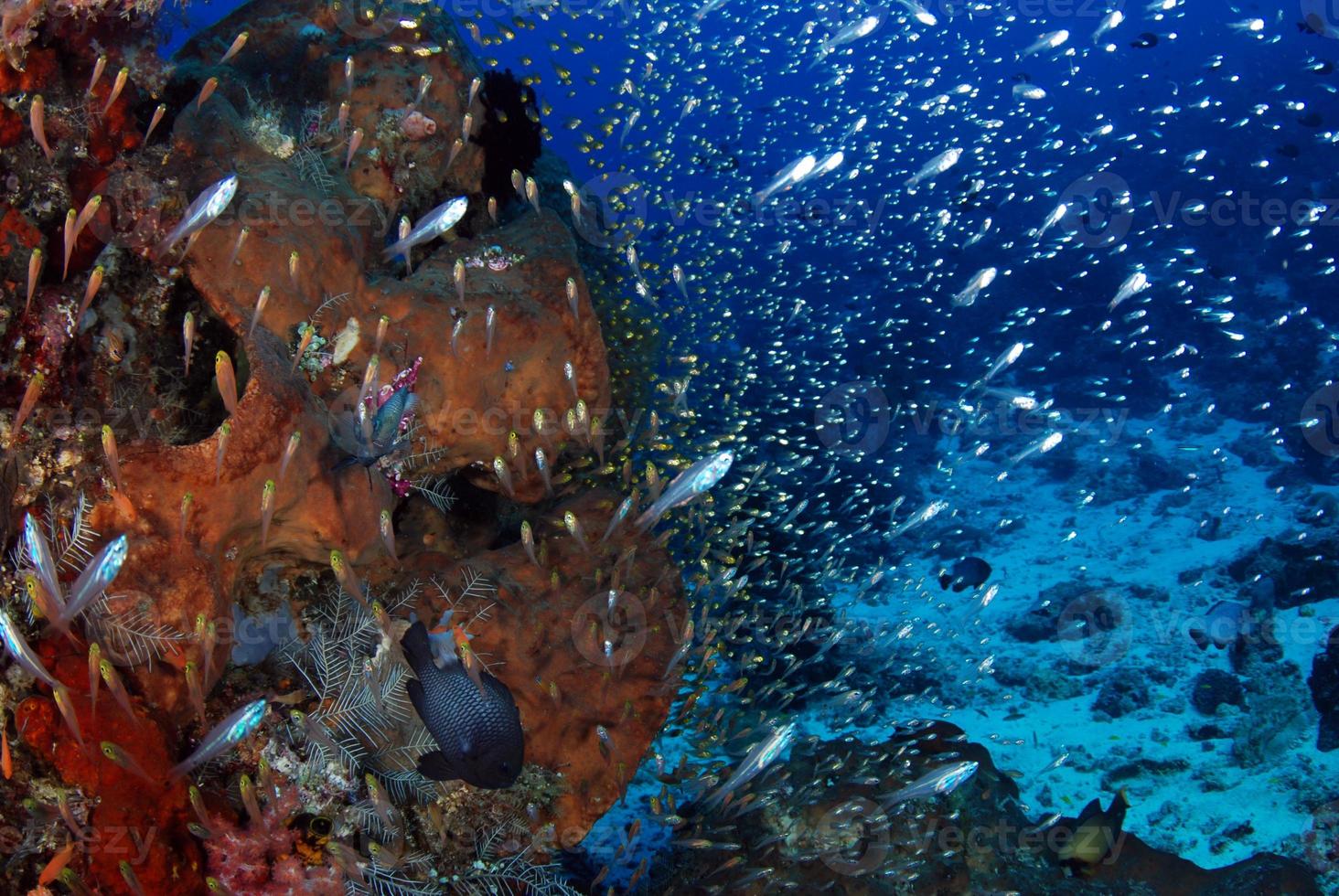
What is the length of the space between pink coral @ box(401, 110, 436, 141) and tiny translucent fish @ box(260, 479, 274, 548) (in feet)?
13.4

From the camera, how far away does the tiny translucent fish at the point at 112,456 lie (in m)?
3.21

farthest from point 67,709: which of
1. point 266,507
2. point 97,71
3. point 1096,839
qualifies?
point 1096,839

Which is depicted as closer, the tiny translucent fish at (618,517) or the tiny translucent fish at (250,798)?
the tiny translucent fish at (250,798)

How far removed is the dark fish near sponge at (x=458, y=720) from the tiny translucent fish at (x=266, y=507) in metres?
1.01

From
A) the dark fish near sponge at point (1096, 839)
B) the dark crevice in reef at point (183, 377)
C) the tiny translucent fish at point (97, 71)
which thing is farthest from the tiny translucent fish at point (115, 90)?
the dark fish near sponge at point (1096, 839)

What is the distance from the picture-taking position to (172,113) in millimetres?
5668

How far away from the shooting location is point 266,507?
3.79 metres

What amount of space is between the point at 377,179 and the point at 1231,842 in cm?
1436

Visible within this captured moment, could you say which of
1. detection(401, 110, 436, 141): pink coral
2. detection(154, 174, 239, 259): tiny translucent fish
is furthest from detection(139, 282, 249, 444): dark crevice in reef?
detection(401, 110, 436, 141): pink coral

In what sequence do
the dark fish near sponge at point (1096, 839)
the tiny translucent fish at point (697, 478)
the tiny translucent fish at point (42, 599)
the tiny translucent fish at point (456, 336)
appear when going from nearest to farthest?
the tiny translucent fish at point (42, 599) < the tiny translucent fish at point (697, 478) < the tiny translucent fish at point (456, 336) < the dark fish near sponge at point (1096, 839)

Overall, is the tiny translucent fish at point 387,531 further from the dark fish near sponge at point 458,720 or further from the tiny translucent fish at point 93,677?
the tiny translucent fish at point 93,677

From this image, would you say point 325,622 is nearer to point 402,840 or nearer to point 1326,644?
point 402,840

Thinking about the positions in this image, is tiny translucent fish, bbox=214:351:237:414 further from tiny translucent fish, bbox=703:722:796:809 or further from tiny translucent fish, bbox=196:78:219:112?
tiny translucent fish, bbox=703:722:796:809

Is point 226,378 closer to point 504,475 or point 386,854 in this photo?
point 504,475
